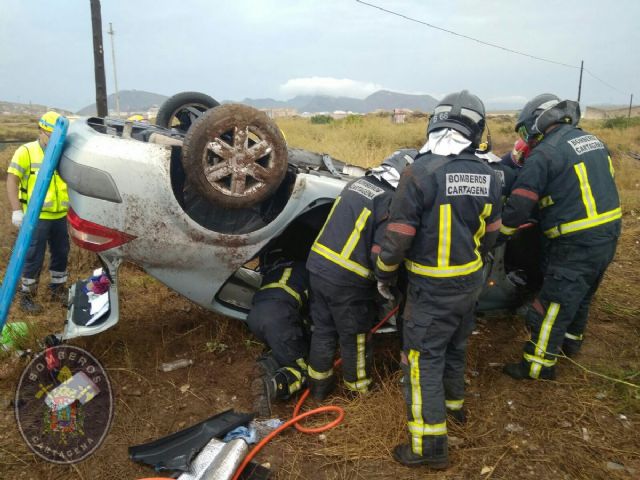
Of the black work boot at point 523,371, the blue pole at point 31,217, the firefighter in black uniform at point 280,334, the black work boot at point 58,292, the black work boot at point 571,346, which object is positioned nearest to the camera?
the blue pole at point 31,217

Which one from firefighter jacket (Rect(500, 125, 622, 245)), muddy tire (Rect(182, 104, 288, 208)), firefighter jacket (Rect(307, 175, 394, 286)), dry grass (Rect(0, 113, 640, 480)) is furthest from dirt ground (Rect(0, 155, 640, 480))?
muddy tire (Rect(182, 104, 288, 208))

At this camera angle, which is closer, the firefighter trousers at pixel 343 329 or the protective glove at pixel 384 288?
the protective glove at pixel 384 288

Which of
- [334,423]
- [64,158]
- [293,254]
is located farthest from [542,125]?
[64,158]

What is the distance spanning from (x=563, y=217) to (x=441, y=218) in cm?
118

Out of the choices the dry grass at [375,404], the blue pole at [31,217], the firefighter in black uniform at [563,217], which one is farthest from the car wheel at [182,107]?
the firefighter in black uniform at [563,217]

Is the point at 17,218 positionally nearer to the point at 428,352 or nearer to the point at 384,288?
the point at 384,288

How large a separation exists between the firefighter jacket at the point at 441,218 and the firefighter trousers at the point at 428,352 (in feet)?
0.27

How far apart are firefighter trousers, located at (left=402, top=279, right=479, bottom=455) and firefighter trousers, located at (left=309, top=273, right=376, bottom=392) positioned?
1.24 ft

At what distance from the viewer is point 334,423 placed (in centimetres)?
261

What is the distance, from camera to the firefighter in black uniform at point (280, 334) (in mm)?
2811

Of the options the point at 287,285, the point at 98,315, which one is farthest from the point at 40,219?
the point at 287,285

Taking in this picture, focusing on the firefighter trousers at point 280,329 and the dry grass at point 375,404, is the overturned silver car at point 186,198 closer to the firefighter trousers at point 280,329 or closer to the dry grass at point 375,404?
the firefighter trousers at point 280,329

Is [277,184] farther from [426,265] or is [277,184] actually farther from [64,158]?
[64,158]

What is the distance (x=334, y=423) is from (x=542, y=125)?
232cm
